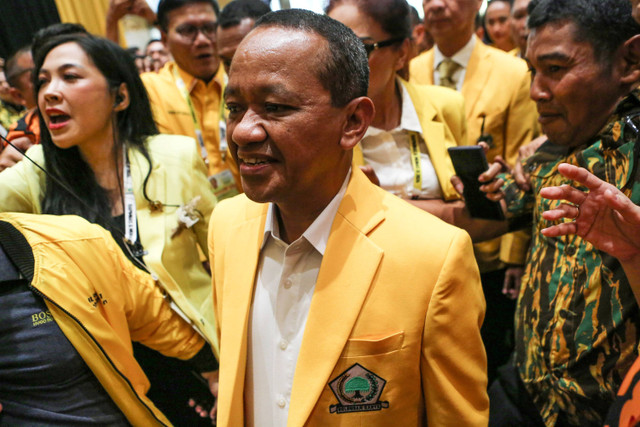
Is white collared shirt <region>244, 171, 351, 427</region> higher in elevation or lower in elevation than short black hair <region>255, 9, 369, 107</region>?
lower

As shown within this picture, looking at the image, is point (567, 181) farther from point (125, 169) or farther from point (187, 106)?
point (187, 106)

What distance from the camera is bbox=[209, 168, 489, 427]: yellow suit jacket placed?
1172mm

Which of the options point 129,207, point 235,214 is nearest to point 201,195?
point 129,207

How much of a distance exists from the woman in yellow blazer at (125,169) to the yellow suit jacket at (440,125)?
2.44 ft

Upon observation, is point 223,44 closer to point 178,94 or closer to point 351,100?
point 178,94

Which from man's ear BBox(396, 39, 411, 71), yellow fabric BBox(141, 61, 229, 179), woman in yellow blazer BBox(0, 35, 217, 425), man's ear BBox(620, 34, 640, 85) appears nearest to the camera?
man's ear BBox(620, 34, 640, 85)

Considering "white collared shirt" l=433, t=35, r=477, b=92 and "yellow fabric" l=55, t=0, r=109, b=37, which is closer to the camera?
"yellow fabric" l=55, t=0, r=109, b=37

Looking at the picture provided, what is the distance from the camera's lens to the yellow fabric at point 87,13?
204 cm

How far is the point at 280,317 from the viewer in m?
1.30

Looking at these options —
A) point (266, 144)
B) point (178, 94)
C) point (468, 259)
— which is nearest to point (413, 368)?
point (468, 259)

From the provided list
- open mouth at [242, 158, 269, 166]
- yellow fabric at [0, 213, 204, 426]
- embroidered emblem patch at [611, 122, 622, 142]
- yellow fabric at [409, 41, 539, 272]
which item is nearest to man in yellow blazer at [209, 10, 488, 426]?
open mouth at [242, 158, 269, 166]

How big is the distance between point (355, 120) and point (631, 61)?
0.99 meters

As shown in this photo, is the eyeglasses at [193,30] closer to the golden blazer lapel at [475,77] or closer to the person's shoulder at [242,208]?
the golden blazer lapel at [475,77]

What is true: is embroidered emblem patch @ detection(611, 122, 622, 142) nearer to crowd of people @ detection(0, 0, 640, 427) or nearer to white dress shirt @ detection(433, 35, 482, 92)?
crowd of people @ detection(0, 0, 640, 427)
